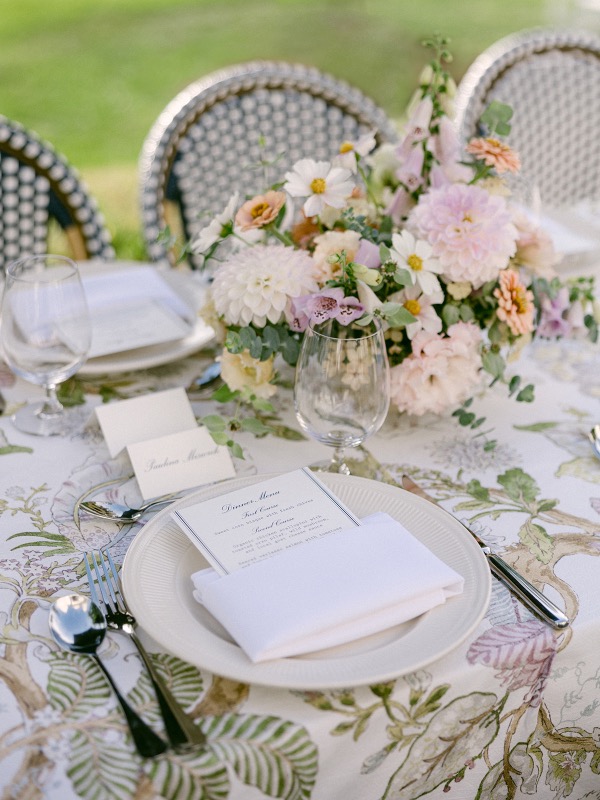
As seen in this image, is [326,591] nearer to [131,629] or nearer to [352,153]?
[131,629]

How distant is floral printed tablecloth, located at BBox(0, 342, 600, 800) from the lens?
0.65 metres

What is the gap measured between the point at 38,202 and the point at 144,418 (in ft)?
2.67

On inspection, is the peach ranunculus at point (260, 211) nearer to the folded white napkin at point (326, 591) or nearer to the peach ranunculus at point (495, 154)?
the peach ranunculus at point (495, 154)

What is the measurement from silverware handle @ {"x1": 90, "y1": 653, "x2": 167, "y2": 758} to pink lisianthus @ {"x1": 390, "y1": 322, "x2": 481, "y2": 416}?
1.64ft

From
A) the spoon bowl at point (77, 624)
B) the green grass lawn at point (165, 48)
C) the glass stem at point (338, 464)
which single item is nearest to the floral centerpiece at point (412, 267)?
the glass stem at point (338, 464)

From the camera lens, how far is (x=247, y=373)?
3.40 ft

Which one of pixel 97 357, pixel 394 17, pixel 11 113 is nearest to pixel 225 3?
pixel 394 17

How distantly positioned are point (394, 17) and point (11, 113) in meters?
2.60

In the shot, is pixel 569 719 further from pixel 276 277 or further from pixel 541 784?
pixel 276 277

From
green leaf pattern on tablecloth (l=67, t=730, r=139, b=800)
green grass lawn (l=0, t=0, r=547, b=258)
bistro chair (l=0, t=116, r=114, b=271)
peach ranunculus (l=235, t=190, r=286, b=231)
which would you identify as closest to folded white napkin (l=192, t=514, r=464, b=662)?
green leaf pattern on tablecloth (l=67, t=730, r=139, b=800)

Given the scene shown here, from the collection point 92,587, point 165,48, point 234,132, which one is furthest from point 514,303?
point 165,48

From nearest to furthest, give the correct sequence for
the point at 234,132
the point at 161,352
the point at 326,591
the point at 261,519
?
the point at 326,591 → the point at 261,519 → the point at 161,352 → the point at 234,132

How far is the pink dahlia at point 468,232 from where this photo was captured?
0.99 meters

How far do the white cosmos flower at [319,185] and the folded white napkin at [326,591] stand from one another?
416mm
